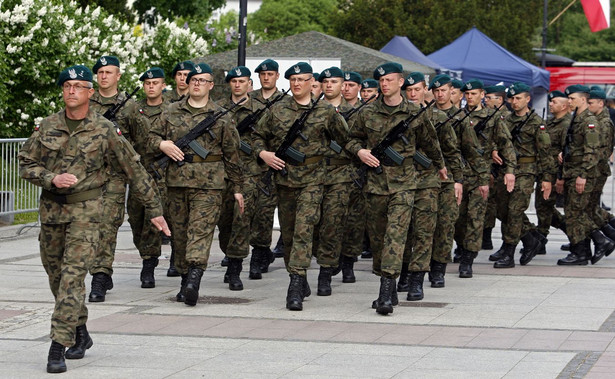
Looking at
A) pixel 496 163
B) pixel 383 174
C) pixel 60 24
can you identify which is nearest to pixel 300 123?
pixel 383 174

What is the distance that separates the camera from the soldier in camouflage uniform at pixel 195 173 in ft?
34.8

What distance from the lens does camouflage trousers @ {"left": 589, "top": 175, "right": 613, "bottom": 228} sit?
14.7 m

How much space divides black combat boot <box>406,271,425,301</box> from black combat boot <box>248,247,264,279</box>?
2.03 m

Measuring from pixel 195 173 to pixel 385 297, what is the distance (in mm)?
1926

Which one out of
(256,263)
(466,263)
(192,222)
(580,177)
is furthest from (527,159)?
(192,222)

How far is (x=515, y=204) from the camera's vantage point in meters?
14.0

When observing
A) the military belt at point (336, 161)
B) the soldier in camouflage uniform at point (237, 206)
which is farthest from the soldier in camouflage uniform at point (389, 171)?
the soldier in camouflage uniform at point (237, 206)

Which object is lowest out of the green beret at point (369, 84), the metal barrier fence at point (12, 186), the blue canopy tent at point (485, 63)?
the metal barrier fence at point (12, 186)

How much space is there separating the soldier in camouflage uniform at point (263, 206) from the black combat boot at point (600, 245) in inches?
158

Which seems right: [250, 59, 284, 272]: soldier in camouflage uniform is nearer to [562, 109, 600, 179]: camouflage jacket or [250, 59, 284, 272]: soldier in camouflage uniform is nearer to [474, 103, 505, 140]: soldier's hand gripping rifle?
[474, 103, 505, 140]: soldier's hand gripping rifle

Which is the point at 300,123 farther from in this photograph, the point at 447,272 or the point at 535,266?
the point at 535,266

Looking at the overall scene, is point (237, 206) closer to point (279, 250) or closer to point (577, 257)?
point (279, 250)

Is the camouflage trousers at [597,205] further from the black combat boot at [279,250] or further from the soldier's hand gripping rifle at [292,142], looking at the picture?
the soldier's hand gripping rifle at [292,142]

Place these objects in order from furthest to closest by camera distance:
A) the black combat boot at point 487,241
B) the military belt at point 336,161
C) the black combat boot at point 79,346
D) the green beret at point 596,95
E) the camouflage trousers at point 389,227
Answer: the black combat boot at point 487,241 → the green beret at point 596,95 → the military belt at point 336,161 → the camouflage trousers at point 389,227 → the black combat boot at point 79,346
